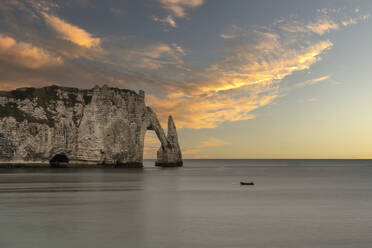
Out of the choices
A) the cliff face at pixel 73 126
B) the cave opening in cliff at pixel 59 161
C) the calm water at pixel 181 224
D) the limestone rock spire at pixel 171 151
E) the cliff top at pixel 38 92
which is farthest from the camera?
the limestone rock spire at pixel 171 151

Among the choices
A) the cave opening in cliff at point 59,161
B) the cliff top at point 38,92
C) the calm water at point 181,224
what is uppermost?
the cliff top at point 38,92

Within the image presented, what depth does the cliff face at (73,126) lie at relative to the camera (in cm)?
10475

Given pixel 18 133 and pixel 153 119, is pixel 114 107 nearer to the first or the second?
pixel 153 119

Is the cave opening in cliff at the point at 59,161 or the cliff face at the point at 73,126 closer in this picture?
the cliff face at the point at 73,126

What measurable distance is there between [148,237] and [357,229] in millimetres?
11560

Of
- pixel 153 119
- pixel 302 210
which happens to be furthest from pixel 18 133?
pixel 302 210

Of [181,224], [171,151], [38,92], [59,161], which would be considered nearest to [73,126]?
[59,161]

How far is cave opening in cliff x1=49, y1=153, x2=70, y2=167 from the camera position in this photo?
380ft

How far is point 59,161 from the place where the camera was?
118 metres

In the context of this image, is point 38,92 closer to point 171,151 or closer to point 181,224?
point 171,151

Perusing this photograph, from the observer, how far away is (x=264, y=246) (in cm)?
1686

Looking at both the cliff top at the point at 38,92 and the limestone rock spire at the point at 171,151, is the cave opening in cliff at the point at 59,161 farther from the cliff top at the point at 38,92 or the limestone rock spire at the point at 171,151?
the limestone rock spire at the point at 171,151

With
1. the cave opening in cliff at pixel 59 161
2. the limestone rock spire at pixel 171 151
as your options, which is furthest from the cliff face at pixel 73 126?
the limestone rock spire at pixel 171 151

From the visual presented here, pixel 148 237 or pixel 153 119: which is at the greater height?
pixel 153 119
